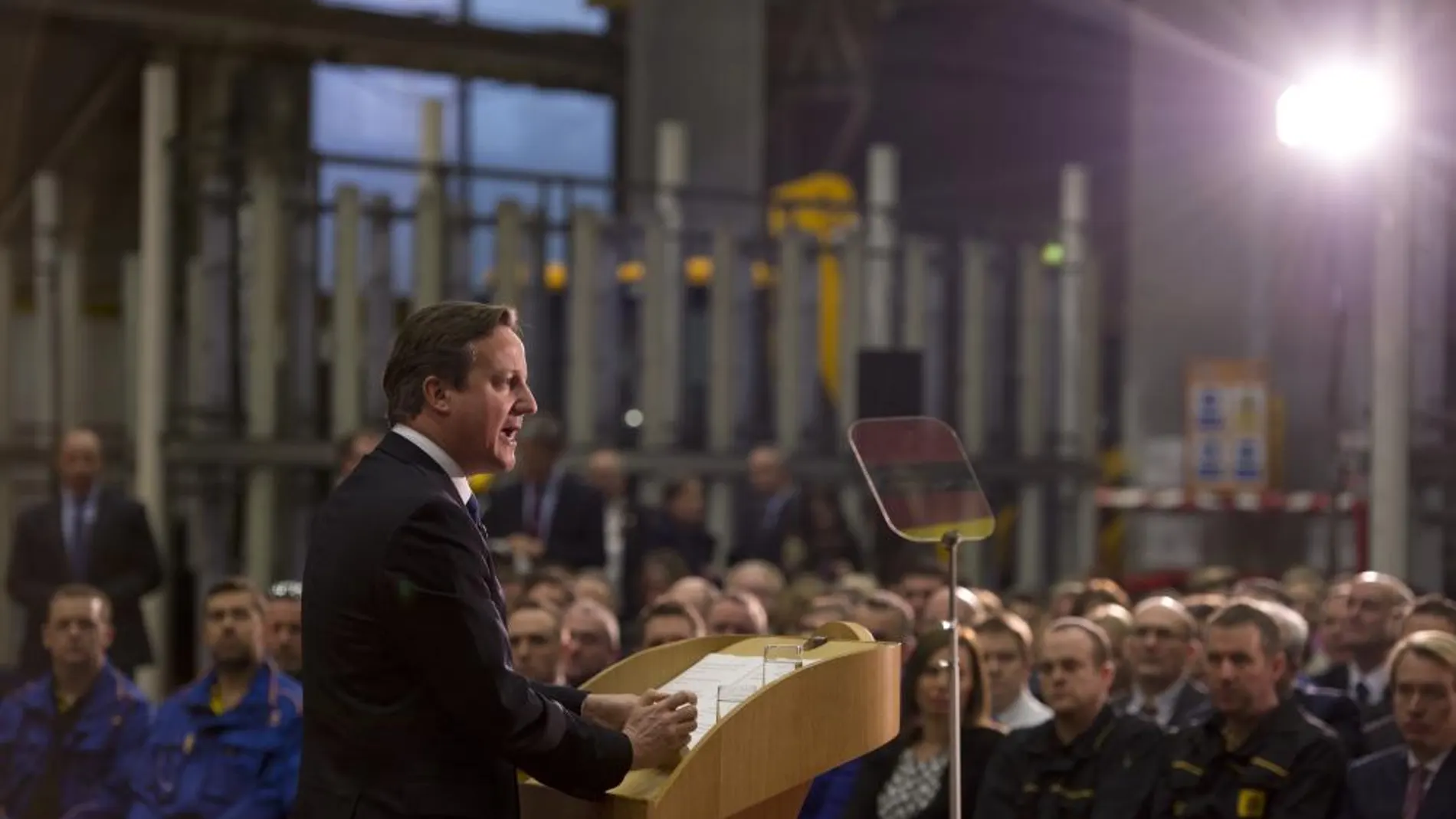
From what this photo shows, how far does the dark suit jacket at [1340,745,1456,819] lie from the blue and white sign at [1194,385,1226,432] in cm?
753

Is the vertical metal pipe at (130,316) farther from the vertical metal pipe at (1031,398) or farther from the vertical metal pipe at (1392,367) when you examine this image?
the vertical metal pipe at (1392,367)

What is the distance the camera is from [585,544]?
8859mm

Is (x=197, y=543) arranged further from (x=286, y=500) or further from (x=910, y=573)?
(x=910, y=573)

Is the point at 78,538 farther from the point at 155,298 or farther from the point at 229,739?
the point at 155,298

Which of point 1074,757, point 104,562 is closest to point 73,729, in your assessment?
point 104,562

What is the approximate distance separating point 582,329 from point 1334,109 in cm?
442

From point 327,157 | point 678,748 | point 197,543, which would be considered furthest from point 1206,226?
point 678,748

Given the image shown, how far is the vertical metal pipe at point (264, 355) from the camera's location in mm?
10922

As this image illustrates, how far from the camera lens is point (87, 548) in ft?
26.5

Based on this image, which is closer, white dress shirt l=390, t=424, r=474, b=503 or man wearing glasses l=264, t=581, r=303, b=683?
white dress shirt l=390, t=424, r=474, b=503

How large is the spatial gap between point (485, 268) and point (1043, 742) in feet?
23.1

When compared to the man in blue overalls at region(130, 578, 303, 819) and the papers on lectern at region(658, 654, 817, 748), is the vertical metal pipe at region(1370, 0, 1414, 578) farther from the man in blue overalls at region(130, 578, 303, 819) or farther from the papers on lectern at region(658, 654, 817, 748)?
the papers on lectern at region(658, 654, 817, 748)

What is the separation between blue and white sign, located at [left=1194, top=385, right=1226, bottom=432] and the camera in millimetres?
12422

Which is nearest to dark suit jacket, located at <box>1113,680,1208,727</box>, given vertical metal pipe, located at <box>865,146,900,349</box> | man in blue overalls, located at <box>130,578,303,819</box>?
man in blue overalls, located at <box>130,578,303,819</box>
